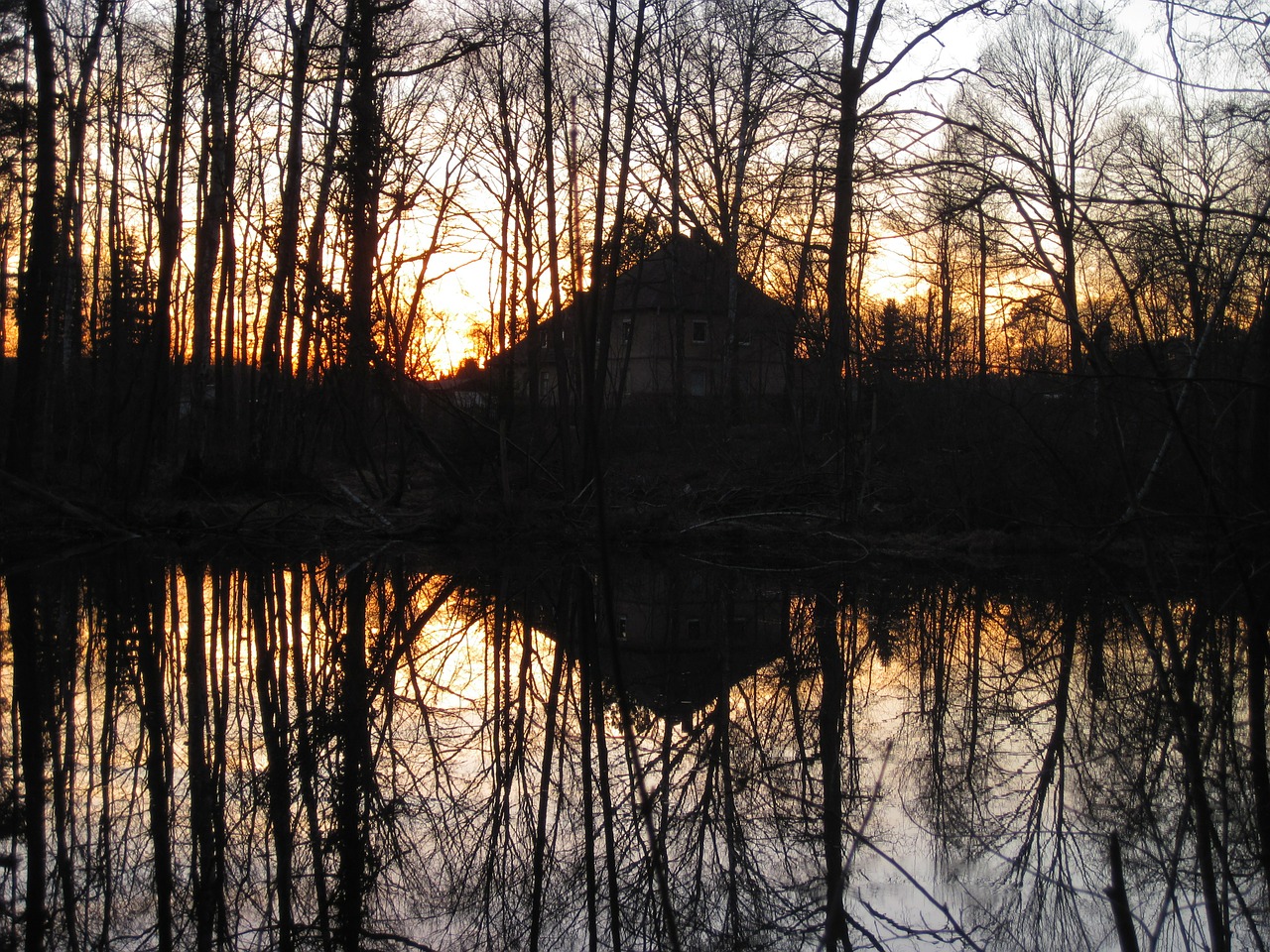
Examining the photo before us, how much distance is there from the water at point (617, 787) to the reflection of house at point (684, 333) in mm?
9133

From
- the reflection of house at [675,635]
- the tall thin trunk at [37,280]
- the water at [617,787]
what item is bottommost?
the reflection of house at [675,635]

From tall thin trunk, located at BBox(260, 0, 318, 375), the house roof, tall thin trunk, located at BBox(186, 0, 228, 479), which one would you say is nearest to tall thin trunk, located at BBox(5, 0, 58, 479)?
tall thin trunk, located at BBox(186, 0, 228, 479)

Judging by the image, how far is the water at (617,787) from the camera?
2.52 metres

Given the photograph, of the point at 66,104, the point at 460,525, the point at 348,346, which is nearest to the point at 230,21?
the point at 66,104

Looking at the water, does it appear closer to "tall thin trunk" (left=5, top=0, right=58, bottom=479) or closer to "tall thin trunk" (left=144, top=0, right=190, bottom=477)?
"tall thin trunk" (left=144, top=0, right=190, bottom=477)

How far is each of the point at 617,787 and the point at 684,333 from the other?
29575mm

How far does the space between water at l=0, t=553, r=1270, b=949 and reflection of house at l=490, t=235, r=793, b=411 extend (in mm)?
9133

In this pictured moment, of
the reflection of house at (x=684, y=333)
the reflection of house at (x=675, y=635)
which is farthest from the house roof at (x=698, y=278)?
the reflection of house at (x=675, y=635)

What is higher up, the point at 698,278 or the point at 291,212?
the point at 698,278

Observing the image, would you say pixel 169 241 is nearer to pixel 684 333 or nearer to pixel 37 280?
pixel 37 280

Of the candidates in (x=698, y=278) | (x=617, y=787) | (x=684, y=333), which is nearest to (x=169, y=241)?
(x=617, y=787)

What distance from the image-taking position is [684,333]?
106 ft

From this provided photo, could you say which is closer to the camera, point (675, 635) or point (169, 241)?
point (675, 635)

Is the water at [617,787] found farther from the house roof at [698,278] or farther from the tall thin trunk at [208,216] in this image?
the house roof at [698,278]
